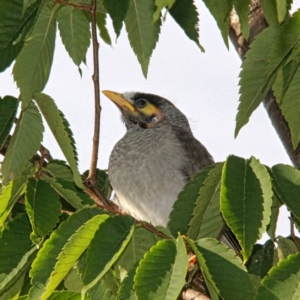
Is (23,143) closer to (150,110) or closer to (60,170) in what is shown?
(60,170)

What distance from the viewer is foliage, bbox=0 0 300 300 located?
1.98 m

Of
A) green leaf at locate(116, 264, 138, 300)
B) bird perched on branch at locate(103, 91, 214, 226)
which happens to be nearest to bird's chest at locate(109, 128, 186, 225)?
bird perched on branch at locate(103, 91, 214, 226)

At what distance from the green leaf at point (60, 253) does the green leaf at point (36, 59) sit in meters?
0.53

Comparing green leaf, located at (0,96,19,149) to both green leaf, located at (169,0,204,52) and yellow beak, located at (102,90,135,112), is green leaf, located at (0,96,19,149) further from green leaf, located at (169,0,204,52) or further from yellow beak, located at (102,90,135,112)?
yellow beak, located at (102,90,135,112)

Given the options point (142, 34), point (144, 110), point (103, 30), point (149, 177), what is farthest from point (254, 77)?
point (144, 110)

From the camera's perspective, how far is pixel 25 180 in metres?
2.36

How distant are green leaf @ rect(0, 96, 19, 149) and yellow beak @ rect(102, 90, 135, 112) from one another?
263 cm

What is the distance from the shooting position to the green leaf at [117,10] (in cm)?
228

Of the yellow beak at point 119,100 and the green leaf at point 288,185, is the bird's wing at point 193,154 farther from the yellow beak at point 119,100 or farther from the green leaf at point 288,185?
the green leaf at point 288,185

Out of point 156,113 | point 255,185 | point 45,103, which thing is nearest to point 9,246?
point 45,103

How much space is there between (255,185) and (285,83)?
556mm

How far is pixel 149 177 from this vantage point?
433cm

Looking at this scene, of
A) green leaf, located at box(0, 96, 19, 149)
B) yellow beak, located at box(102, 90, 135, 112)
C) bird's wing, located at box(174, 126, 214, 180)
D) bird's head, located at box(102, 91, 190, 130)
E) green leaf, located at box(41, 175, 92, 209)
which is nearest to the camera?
green leaf, located at box(41, 175, 92, 209)

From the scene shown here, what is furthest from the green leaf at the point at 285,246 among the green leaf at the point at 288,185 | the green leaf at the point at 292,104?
the green leaf at the point at 288,185
